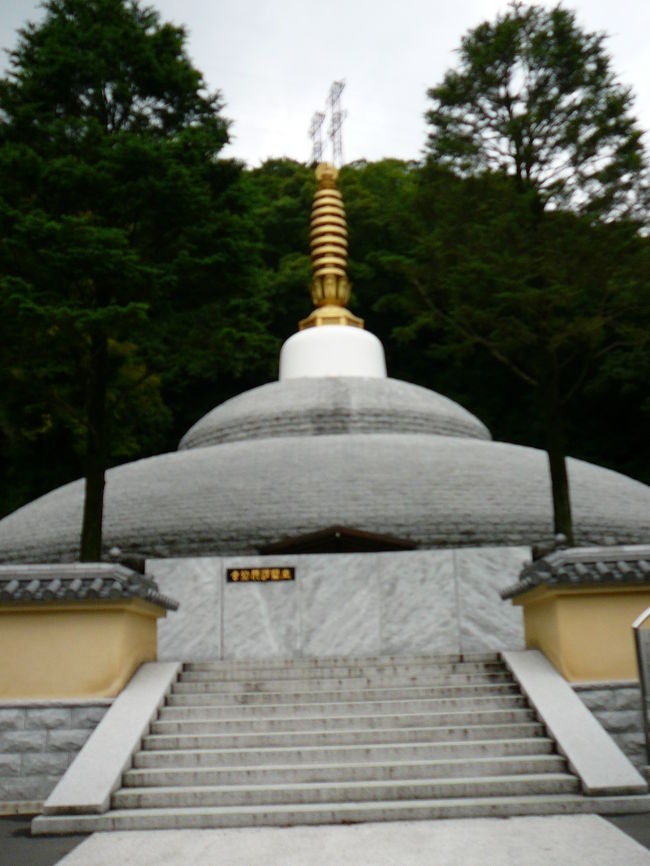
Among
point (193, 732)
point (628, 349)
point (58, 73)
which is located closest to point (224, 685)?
point (193, 732)

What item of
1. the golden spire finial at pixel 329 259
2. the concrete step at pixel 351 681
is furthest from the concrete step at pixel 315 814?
the golden spire finial at pixel 329 259

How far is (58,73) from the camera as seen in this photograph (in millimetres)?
11805

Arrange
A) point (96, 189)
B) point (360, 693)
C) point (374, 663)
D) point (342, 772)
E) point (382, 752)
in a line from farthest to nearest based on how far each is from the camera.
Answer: point (96, 189), point (374, 663), point (360, 693), point (382, 752), point (342, 772)

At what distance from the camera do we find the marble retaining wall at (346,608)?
37.0 feet

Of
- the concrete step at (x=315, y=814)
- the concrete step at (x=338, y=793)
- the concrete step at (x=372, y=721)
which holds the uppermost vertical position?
the concrete step at (x=372, y=721)

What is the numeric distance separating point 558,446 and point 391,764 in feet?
22.0

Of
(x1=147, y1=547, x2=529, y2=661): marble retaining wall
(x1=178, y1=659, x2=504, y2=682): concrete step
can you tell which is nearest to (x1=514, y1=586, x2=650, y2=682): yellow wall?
(x1=178, y1=659, x2=504, y2=682): concrete step

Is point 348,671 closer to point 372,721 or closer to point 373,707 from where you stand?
point 373,707

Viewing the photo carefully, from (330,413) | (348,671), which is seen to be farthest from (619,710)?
(330,413)

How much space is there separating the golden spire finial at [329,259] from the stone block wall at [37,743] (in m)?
16.0

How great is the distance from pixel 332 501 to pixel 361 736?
21.7 ft

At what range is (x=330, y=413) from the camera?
683 inches

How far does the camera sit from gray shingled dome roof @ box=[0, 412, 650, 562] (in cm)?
1280

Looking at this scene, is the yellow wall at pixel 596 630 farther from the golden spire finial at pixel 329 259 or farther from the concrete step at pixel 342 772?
the golden spire finial at pixel 329 259
